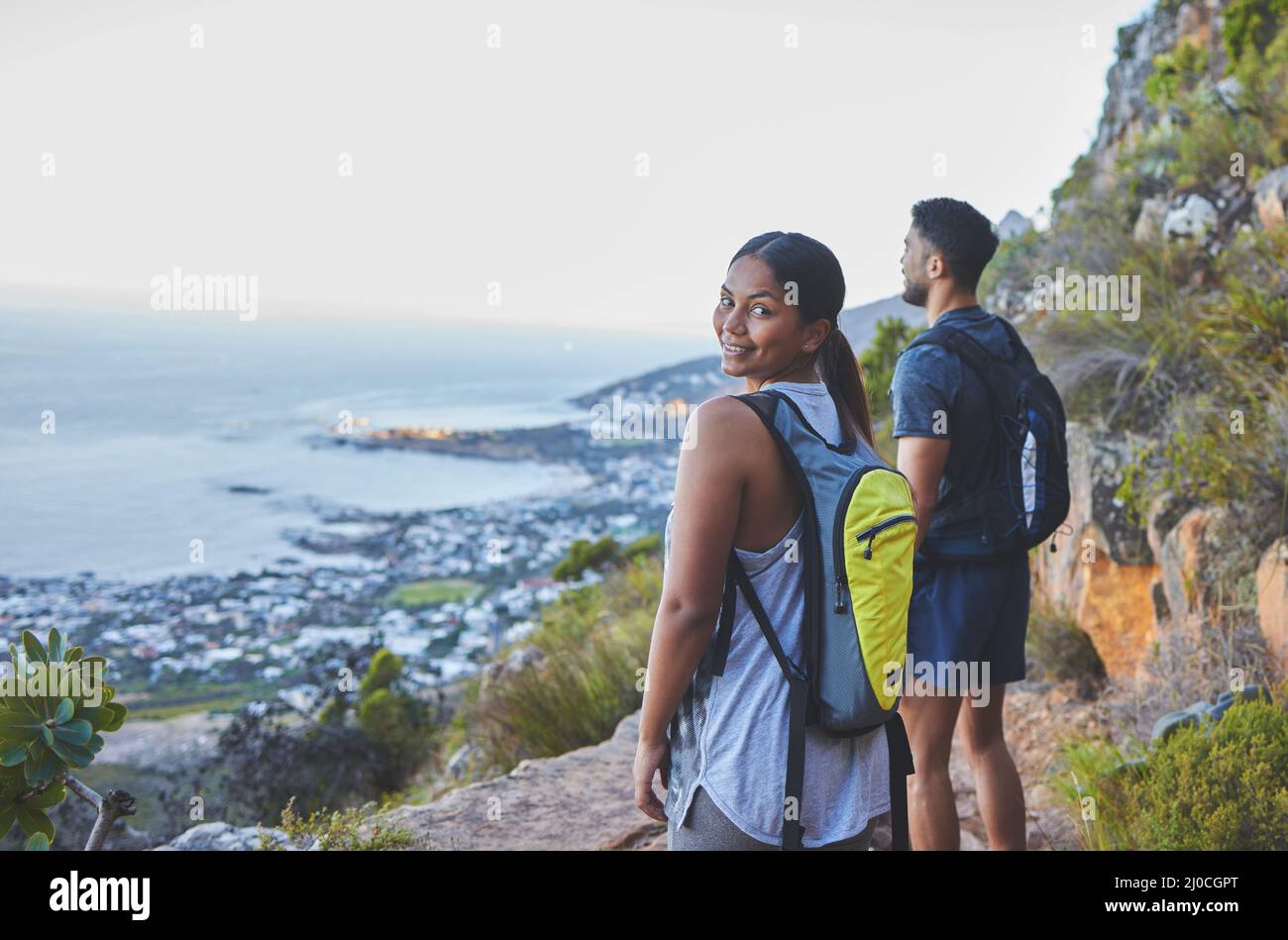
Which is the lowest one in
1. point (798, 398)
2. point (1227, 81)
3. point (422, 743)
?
point (422, 743)

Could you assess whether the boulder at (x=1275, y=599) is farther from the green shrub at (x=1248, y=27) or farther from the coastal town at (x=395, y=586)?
the green shrub at (x=1248, y=27)

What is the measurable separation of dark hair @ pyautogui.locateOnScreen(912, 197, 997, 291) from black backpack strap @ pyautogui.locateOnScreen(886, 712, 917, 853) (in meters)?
1.34

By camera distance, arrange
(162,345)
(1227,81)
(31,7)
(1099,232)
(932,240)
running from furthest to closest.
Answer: (162,345)
(1227,81)
(31,7)
(1099,232)
(932,240)

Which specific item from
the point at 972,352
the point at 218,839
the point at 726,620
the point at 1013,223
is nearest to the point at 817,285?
the point at 726,620

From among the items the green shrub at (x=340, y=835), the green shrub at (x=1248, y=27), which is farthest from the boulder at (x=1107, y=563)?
the green shrub at (x=1248, y=27)

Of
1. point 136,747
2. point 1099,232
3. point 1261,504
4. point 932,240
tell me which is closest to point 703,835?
point 932,240

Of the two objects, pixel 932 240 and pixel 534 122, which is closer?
pixel 932 240

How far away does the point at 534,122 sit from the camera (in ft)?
30.2

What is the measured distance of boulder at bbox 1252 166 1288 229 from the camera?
4945 mm

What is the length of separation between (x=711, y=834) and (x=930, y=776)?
109 centimetres

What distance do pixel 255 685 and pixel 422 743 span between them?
7.81ft

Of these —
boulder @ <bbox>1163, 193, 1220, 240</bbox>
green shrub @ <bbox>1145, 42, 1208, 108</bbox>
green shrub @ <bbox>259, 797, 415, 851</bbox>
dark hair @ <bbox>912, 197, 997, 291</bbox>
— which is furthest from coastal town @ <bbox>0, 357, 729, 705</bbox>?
green shrub @ <bbox>1145, 42, 1208, 108</bbox>

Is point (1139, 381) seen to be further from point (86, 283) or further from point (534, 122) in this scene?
point (86, 283)

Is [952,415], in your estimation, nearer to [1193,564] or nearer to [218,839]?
[1193,564]
